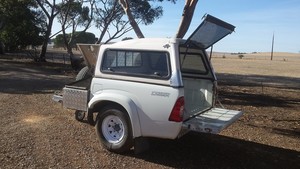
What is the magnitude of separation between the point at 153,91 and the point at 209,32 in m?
1.53

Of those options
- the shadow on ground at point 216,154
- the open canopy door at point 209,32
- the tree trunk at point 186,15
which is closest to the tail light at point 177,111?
the shadow on ground at point 216,154

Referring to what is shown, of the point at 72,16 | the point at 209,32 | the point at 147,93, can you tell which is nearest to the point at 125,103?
the point at 147,93

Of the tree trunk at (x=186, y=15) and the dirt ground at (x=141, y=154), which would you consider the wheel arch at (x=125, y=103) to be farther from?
the tree trunk at (x=186, y=15)

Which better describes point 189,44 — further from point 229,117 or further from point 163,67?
point 229,117

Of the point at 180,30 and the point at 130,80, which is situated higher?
the point at 180,30

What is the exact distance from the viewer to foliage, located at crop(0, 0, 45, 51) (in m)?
33.9

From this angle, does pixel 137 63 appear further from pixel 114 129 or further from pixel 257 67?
pixel 257 67

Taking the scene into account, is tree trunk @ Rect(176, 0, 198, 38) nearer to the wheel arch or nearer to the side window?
the side window

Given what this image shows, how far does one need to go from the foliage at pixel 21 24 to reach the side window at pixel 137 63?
28.7m

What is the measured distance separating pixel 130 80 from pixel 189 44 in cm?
121

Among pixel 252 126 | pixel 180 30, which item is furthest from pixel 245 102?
pixel 252 126

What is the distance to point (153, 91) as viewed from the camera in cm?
604

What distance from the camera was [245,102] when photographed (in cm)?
1373

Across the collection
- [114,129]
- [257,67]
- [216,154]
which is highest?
[114,129]
